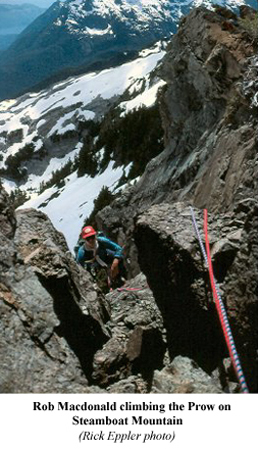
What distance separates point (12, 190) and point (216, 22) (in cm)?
13792

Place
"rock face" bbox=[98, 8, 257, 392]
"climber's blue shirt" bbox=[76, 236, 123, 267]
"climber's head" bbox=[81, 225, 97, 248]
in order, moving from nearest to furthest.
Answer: "rock face" bbox=[98, 8, 257, 392], "climber's head" bbox=[81, 225, 97, 248], "climber's blue shirt" bbox=[76, 236, 123, 267]

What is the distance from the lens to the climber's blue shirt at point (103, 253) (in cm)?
1212

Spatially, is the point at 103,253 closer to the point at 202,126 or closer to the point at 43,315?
the point at 43,315

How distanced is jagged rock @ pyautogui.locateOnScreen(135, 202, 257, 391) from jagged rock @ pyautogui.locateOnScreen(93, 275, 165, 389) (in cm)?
41

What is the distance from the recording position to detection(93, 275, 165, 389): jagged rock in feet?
28.2

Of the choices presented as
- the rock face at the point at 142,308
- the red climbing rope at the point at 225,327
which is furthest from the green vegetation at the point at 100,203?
the red climbing rope at the point at 225,327

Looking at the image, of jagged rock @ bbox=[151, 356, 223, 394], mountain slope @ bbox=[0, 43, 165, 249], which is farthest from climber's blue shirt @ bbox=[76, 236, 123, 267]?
mountain slope @ bbox=[0, 43, 165, 249]

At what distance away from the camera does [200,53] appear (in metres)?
23.9

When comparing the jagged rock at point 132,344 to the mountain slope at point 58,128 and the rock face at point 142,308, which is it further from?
the mountain slope at point 58,128

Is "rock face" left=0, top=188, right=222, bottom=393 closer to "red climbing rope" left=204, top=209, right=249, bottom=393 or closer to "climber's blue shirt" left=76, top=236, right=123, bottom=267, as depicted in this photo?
"red climbing rope" left=204, top=209, right=249, bottom=393

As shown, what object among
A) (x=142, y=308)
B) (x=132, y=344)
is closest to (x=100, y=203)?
(x=142, y=308)

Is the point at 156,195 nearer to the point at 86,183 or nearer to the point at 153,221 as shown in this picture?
the point at 153,221

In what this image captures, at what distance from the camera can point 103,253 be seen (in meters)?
12.6

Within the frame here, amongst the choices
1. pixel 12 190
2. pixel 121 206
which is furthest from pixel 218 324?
pixel 12 190
